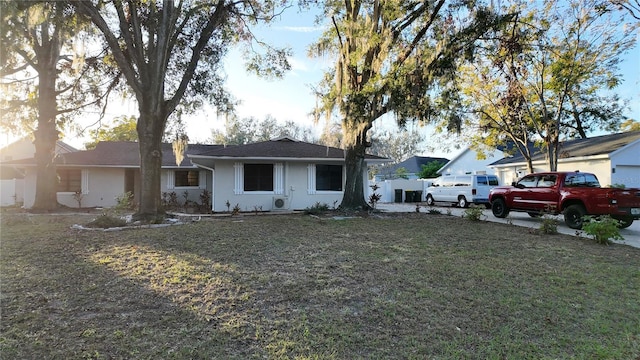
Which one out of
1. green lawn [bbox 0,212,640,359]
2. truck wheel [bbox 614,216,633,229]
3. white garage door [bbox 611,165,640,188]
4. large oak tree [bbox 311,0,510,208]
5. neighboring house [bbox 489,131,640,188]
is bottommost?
green lawn [bbox 0,212,640,359]

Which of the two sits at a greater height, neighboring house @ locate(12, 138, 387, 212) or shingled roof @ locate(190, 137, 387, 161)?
shingled roof @ locate(190, 137, 387, 161)

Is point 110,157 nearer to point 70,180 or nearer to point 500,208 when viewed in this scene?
point 70,180

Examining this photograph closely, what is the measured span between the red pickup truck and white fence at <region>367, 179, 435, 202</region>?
11587 millimetres

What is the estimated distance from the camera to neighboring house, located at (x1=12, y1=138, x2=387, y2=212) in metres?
13.9

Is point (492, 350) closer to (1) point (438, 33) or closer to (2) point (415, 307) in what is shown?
(2) point (415, 307)

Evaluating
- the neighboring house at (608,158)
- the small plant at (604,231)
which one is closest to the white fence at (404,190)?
the neighboring house at (608,158)

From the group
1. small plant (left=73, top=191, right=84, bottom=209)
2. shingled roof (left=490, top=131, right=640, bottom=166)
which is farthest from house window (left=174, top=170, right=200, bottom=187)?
shingled roof (left=490, top=131, right=640, bottom=166)

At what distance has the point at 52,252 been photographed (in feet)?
20.3

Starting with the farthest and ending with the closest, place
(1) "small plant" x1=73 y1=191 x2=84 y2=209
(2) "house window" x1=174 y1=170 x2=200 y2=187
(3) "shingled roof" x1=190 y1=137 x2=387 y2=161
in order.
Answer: (2) "house window" x1=174 y1=170 x2=200 y2=187
(1) "small plant" x1=73 y1=191 x2=84 y2=209
(3) "shingled roof" x1=190 y1=137 x2=387 y2=161

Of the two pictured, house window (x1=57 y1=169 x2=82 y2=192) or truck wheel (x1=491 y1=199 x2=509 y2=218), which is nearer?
truck wheel (x1=491 y1=199 x2=509 y2=218)

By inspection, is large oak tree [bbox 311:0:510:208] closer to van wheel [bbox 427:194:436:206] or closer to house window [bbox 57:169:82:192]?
van wheel [bbox 427:194:436:206]

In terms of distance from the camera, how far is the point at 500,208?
41.6ft

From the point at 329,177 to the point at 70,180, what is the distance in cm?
1295

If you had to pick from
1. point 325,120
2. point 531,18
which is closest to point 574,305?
point 325,120
